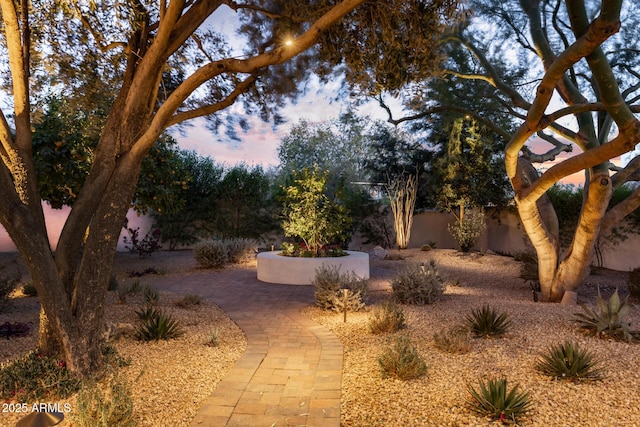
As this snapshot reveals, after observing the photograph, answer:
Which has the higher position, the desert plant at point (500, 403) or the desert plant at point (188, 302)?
the desert plant at point (500, 403)

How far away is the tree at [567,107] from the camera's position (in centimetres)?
507

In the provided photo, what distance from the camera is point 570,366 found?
3.80 meters

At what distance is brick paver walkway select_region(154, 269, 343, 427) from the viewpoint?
327cm

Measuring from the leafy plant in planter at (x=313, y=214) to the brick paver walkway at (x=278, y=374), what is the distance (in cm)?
266

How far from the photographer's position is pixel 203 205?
17.6 m

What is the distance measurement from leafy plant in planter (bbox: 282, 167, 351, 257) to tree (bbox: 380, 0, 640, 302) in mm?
3297

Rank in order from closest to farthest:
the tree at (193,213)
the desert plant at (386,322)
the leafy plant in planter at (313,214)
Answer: the desert plant at (386,322) < the leafy plant in planter at (313,214) < the tree at (193,213)

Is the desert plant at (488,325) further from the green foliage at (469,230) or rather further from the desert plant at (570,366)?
the green foliage at (469,230)

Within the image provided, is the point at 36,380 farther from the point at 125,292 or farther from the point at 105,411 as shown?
the point at 125,292

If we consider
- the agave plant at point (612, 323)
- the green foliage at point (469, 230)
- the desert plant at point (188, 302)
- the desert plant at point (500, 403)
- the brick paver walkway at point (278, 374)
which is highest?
the green foliage at point (469, 230)

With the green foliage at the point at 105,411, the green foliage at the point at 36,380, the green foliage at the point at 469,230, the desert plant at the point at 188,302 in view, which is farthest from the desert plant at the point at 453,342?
the green foliage at the point at 469,230

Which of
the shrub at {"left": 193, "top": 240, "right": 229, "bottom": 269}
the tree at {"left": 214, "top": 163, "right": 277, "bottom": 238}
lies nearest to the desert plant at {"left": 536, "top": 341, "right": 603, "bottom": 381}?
the shrub at {"left": 193, "top": 240, "right": 229, "bottom": 269}

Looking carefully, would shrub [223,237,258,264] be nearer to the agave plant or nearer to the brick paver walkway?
the brick paver walkway

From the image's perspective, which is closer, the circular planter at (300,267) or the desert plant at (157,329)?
the desert plant at (157,329)
